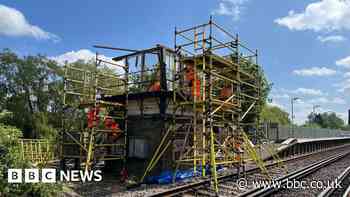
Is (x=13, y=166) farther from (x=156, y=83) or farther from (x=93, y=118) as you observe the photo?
(x=156, y=83)

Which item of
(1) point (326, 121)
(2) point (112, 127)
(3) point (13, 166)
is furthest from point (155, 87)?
(1) point (326, 121)

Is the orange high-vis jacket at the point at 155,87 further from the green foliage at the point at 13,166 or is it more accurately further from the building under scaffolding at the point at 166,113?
the green foliage at the point at 13,166

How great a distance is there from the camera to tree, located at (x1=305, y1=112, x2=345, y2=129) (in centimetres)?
11550

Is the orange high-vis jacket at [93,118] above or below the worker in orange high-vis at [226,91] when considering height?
below

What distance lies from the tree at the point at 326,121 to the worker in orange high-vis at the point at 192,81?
353 ft

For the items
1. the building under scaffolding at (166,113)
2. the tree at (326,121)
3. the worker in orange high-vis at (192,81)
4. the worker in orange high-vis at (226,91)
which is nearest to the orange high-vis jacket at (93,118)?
the building under scaffolding at (166,113)

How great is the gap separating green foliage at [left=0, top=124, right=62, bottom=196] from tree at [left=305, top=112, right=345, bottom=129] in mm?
114131

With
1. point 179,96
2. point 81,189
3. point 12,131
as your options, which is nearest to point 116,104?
point 179,96

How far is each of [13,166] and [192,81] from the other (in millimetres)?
7559

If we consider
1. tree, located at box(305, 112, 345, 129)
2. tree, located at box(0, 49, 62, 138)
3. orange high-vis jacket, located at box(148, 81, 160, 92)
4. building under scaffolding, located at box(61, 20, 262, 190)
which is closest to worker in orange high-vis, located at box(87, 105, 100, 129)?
building under scaffolding, located at box(61, 20, 262, 190)

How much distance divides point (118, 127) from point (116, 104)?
1.52 metres

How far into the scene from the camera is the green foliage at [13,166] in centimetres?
683

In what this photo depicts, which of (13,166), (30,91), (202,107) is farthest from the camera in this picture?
(30,91)

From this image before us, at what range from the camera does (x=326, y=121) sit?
126m
